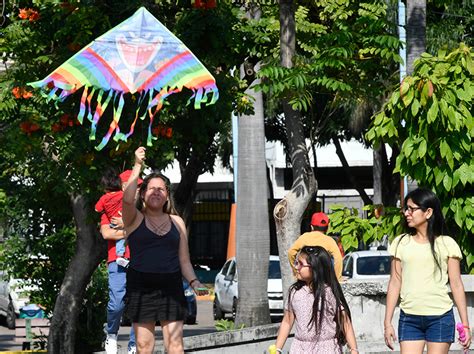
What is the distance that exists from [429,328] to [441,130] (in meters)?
3.08

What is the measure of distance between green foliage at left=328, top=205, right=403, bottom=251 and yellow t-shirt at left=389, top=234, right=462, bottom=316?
310 cm

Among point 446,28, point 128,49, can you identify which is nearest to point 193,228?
point 446,28

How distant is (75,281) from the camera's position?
13.6m

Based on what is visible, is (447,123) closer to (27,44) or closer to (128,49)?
(128,49)

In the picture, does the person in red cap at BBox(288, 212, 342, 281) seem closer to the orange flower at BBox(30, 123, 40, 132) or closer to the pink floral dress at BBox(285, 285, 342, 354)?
the pink floral dress at BBox(285, 285, 342, 354)

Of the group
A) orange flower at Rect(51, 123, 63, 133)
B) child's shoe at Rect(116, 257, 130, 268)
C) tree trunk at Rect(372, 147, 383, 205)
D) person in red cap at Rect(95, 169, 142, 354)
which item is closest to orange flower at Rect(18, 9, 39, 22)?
orange flower at Rect(51, 123, 63, 133)

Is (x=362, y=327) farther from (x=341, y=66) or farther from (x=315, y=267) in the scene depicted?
(x=315, y=267)

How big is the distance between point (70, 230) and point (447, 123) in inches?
243

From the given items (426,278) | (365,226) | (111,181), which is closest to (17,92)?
(111,181)

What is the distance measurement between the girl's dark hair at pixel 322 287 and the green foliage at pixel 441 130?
3.13m

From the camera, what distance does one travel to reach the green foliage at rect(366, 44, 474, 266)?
10508mm

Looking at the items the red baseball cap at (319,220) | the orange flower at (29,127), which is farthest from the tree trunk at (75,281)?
the red baseball cap at (319,220)

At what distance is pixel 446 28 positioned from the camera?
944 inches

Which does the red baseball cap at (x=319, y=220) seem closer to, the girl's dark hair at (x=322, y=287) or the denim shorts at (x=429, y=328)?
the denim shorts at (x=429, y=328)
